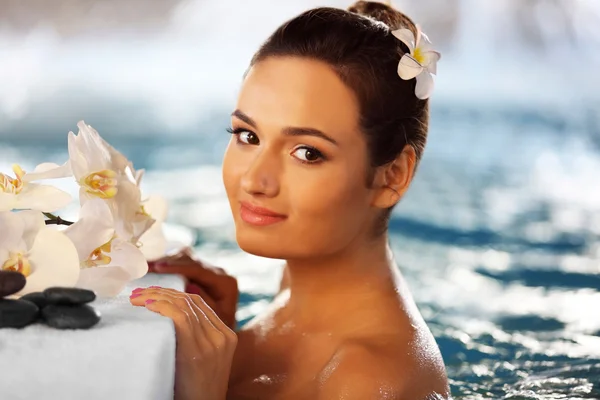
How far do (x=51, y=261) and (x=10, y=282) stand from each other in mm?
95

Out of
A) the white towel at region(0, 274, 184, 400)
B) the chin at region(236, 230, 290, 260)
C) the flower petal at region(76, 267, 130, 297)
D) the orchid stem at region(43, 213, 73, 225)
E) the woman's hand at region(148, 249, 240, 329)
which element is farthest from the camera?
the woman's hand at region(148, 249, 240, 329)

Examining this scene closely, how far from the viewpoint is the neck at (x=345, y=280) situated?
190 centimetres

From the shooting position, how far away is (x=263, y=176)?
170 cm

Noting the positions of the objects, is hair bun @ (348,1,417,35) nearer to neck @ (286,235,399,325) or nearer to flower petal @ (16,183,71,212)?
neck @ (286,235,399,325)

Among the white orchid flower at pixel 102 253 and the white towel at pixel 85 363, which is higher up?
the white orchid flower at pixel 102 253

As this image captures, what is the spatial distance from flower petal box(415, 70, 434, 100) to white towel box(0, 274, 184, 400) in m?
0.85

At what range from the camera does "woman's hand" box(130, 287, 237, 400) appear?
131 centimetres

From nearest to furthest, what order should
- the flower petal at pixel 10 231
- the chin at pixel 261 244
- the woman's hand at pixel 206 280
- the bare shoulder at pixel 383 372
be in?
the flower petal at pixel 10 231 < the bare shoulder at pixel 383 372 < the chin at pixel 261 244 < the woman's hand at pixel 206 280

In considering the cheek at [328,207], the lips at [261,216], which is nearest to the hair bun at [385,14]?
the cheek at [328,207]

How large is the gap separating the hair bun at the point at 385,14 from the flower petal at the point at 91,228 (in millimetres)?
789

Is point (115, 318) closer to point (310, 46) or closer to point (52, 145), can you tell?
point (310, 46)

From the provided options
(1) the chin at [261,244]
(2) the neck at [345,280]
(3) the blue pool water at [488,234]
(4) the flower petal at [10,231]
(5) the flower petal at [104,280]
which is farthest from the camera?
(3) the blue pool water at [488,234]

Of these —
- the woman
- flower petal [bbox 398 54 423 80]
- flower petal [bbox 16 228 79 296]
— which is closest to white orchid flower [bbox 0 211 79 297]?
flower petal [bbox 16 228 79 296]

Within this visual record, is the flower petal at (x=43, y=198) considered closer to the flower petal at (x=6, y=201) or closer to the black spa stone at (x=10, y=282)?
the flower petal at (x=6, y=201)
